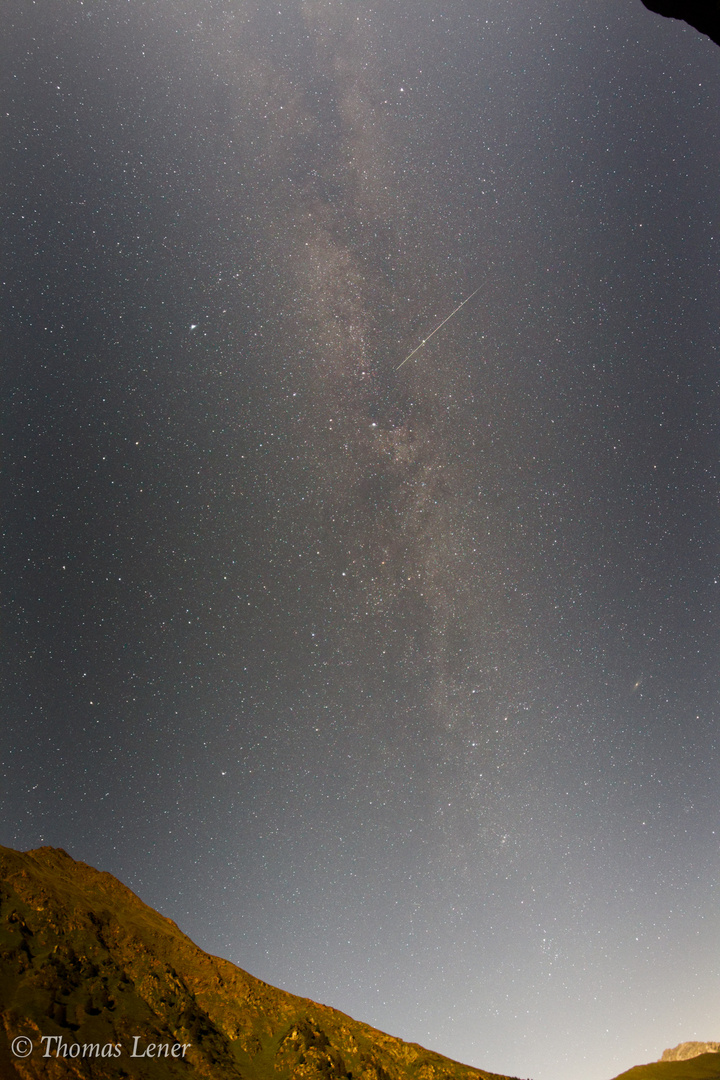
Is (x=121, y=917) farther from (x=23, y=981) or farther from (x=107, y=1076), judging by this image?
(x=107, y=1076)

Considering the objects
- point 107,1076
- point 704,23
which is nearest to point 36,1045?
Answer: point 107,1076

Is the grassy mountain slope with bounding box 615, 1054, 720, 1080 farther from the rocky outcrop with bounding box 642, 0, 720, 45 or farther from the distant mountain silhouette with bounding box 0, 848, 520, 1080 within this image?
the rocky outcrop with bounding box 642, 0, 720, 45

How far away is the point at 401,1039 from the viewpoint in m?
51.3

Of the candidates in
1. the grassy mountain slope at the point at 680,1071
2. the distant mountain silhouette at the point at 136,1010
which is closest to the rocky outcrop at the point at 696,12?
the distant mountain silhouette at the point at 136,1010

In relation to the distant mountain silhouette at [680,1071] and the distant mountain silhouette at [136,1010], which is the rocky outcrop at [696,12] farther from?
the distant mountain silhouette at [680,1071]

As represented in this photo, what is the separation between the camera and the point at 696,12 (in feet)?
26.1

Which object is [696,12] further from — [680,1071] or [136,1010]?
[680,1071]

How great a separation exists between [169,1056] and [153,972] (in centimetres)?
876

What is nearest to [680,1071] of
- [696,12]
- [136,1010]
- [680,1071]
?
[680,1071]

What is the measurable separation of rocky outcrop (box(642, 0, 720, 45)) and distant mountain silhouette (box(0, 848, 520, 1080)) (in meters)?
50.0

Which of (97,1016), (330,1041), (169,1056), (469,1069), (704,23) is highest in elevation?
(704,23)

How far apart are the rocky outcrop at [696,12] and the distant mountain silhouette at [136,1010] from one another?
164 feet

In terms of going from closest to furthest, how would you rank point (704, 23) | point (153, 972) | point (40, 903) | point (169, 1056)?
point (704, 23) → point (169, 1056) → point (40, 903) → point (153, 972)

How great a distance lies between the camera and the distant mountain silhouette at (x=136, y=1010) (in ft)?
107
